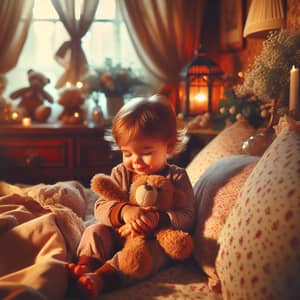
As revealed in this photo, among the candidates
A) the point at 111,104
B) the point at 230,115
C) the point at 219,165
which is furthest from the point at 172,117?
the point at 111,104

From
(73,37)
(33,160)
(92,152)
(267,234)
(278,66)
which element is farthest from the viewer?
(73,37)

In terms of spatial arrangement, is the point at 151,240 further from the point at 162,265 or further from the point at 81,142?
the point at 81,142

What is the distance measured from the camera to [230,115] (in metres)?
2.33

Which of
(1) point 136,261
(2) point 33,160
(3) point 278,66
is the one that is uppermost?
(3) point 278,66

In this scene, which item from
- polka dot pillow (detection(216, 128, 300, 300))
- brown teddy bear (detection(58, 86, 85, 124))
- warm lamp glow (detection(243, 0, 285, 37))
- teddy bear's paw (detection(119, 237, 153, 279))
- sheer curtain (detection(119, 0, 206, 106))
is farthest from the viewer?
sheer curtain (detection(119, 0, 206, 106))

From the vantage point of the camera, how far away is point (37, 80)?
321 cm

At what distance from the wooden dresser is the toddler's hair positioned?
1.64m

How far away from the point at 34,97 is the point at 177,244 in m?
2.45

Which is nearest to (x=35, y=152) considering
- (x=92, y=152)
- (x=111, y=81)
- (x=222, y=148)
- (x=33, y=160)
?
(x=33, y=160)

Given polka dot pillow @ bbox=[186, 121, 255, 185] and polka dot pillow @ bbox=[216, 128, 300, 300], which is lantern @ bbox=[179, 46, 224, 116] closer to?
polka dot pillow @ bbox=[186, 121, 255, 185]

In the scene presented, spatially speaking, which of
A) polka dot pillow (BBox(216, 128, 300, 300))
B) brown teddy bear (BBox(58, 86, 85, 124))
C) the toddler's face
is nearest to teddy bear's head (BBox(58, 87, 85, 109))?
brown teddy bear (BBox(58, 86, 85, 124))

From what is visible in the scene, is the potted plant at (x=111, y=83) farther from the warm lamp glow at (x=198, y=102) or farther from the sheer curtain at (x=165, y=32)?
the warm lamp glow at (x=198, y=102)

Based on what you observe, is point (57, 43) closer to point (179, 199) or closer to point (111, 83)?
point (111, 83)

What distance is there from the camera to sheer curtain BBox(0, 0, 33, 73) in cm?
316
